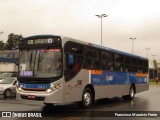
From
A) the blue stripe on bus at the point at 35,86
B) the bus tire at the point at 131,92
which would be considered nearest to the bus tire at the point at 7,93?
the bus tire at the point at 131,92

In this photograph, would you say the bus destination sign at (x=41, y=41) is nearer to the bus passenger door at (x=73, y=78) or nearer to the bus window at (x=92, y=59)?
the bus passenger door at (x=73, y=78)

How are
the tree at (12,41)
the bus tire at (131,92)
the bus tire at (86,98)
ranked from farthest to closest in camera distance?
the tree at (12,41) < the bus tire at (131,92) < the bus tire at (86,98)

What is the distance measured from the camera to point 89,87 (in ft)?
53.4

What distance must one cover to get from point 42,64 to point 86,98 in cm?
320

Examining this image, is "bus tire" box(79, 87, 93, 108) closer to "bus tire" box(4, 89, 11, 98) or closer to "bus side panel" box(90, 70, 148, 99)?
"bus side panel" box(90, 70, 148, 99)

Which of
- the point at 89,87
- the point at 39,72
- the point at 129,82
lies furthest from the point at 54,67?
the point at 129,82

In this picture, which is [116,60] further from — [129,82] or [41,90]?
[41,90]

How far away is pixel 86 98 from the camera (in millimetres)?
15688

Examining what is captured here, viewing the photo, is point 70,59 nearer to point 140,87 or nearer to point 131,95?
point 131,95

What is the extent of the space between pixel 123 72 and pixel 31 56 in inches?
311

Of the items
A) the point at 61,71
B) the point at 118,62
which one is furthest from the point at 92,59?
the point at 118,62

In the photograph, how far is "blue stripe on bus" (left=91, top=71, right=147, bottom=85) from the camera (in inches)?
667

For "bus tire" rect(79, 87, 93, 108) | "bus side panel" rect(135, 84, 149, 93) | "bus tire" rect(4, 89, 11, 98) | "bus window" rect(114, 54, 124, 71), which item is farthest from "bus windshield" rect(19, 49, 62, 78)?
"bus side panel" rect(135, 84, 149, 93)

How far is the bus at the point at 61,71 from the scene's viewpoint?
13500 millimetres
